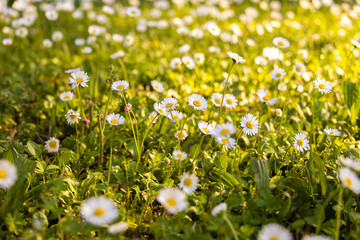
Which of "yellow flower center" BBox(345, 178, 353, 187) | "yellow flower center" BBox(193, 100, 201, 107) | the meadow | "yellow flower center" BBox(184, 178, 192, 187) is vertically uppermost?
"yellow flower center" BBox(345, 178, 353, 187)

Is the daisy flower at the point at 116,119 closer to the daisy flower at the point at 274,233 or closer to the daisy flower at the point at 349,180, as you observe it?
the daisy flower at the point at 274,233

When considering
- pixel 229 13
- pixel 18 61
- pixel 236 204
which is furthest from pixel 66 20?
pixel 236 204

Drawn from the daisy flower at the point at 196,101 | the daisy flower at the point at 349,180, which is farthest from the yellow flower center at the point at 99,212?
the daisy flower at the point at 349,180

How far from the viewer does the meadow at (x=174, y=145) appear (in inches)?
57.1

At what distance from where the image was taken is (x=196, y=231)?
1.41m

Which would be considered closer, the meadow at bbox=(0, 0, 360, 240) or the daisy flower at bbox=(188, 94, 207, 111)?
the meadow at bbox=(0, 0, 360, 240)

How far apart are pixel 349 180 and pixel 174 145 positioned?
1.05 metres

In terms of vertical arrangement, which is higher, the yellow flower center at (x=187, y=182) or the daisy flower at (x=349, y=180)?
the daisy flower at (x=349, y=180)

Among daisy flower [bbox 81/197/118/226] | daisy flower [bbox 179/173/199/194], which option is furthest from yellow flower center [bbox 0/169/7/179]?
daisy flower [bbox 179/173/199/194]

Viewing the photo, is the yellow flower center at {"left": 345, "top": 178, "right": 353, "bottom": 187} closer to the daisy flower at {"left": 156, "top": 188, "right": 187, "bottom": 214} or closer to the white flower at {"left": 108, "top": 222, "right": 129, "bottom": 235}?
the daisy flower at {"left": 156, "top": 188, "right": 187, "bottom": 214}

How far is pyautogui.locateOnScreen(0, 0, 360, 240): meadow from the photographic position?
4.76 feet

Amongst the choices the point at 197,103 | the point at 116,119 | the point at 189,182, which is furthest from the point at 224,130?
the point at 116,119

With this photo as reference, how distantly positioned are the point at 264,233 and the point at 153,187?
2.09 ft

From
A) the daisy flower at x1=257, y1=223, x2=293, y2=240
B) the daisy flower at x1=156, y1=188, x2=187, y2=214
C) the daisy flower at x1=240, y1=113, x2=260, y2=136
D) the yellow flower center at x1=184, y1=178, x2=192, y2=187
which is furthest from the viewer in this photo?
the daisy flower at x1=240, y1=113, x2=260, y2=136
